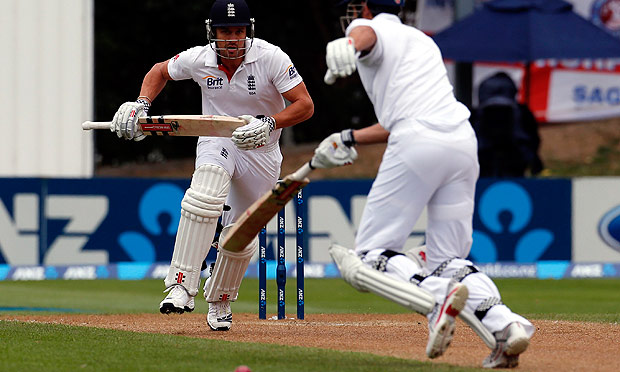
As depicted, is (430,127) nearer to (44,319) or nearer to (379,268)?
(379,268)

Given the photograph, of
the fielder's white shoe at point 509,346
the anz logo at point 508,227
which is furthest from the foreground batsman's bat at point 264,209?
the anz logo at point 508,227

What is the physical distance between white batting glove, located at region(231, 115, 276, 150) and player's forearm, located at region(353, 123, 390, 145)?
4.42ft

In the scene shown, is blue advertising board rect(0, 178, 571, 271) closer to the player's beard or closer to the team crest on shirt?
the team crest on shirt

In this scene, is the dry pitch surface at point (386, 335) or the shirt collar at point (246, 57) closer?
the dry pitch surface at point (386, 335)

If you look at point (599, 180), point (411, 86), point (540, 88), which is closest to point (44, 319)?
point (411, 86)

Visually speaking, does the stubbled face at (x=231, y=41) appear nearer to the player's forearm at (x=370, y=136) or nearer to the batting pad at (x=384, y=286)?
the player's forearm at (x=370, y=136)

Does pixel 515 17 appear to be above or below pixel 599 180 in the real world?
above

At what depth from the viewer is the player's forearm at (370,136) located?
552 cm

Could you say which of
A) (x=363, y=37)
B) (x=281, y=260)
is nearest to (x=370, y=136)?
(x=363, y=37)

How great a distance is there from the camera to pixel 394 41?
539cm

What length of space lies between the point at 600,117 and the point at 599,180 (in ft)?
19.3

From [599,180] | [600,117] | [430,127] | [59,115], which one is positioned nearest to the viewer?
[430,127]

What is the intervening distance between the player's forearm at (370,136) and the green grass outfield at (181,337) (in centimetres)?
105

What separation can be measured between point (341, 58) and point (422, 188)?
2.40ft
